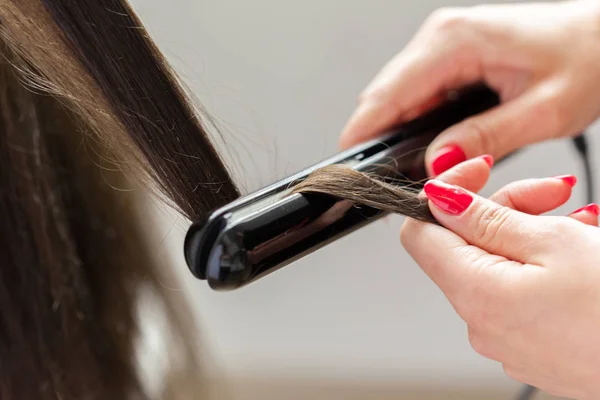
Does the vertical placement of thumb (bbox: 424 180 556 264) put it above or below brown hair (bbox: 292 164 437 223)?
below

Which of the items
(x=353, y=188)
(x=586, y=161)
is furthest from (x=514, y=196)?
(x=586, y=161)

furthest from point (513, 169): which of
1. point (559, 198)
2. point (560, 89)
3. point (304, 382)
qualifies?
point (304, 382)

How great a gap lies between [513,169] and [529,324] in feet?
1.84

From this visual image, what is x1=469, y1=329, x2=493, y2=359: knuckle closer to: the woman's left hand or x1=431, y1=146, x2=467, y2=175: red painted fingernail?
the woman's left hand

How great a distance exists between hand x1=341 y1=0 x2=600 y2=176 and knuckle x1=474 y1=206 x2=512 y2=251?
182 mm

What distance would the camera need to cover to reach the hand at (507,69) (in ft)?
1.91

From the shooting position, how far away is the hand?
58 centimetres

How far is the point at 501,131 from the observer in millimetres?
546

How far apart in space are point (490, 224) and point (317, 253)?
0.60 metres

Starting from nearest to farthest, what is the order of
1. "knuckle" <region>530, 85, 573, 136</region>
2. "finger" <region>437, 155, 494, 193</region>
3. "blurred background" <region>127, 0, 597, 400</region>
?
"finger" <region>437, 155, 494, 193</region>, "knuckle" <region>530, 85, 573, 136</region>, "blurred background" <region>127, 0, 597, 400</region>

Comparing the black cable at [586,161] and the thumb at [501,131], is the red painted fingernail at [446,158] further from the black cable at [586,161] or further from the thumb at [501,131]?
the black cable at [586,161]

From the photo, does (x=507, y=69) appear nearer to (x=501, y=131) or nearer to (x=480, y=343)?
(x=501, y=131)

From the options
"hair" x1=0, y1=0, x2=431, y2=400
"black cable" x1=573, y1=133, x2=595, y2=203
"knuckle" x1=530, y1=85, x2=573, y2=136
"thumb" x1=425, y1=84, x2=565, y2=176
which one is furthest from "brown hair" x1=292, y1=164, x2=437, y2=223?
"black cable" x1=573, y1=133, x2=595, y2=203

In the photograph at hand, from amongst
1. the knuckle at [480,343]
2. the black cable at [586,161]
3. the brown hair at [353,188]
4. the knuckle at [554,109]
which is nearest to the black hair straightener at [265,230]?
the brown hair at [353,188]
